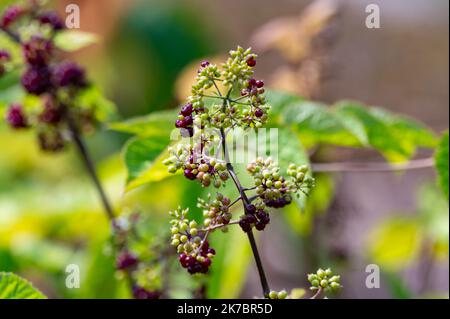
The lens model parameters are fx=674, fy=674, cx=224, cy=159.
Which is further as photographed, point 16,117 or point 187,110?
point 16,117

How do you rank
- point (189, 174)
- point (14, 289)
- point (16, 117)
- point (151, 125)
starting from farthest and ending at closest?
1. point (16, 117)
2. point (151, 125)
3. point (14, 289)
4. point (189, 174)

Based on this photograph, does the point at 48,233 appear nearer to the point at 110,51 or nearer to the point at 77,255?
the point at 77,255

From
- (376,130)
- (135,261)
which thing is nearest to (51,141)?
(135,261)

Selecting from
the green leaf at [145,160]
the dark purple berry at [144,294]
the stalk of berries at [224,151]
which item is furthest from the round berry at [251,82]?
the dark purple berry at [144,294]

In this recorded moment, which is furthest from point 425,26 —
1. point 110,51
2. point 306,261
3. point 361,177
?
point 306,261

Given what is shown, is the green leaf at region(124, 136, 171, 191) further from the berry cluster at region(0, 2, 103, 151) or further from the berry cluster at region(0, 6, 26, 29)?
the berry cluster at region(0, 6, 26, 29)

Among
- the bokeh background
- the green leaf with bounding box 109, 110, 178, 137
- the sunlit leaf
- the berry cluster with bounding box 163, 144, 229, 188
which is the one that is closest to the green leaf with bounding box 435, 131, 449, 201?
the bokeh background

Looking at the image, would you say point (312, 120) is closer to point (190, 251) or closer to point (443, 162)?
point (443, 162)
